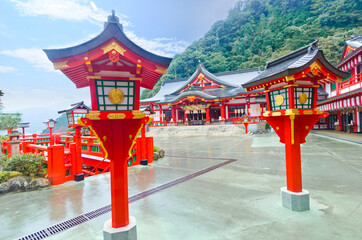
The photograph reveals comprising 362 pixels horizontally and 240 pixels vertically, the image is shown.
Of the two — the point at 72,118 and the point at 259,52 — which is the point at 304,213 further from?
the point at 259,52

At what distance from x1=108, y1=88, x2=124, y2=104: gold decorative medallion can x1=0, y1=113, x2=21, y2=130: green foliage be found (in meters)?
15.7

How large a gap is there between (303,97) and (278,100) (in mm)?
458

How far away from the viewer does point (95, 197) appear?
186 inches

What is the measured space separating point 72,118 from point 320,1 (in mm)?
60638

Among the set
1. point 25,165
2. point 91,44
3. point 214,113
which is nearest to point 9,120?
point 25,165

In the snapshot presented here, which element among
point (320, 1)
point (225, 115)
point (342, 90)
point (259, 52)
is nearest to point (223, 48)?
point (259, 52)

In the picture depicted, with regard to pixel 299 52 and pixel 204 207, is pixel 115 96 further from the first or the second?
pixel 299 52

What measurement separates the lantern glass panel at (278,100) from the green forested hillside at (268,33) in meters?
32.5

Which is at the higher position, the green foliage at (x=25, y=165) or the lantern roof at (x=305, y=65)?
the lantern roof at (x=305, y=65)

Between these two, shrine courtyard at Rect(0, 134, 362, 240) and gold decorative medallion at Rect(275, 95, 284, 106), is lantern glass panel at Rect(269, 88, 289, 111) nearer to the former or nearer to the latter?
gold decorative medallion at Rect(275, 95, 284, 106)

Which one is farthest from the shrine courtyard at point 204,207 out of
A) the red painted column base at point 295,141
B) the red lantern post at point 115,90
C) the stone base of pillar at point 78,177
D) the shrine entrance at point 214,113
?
the shrine entrance at point 214,113

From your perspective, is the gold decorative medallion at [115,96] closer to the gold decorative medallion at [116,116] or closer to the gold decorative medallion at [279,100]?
the gold decorative medallion at [116,116]

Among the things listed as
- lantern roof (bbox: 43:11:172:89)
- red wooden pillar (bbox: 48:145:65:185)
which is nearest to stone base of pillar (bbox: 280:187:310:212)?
lantern roof (bbox: 43:11:172:89)

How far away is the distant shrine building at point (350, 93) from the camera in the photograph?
1401 centimetres
